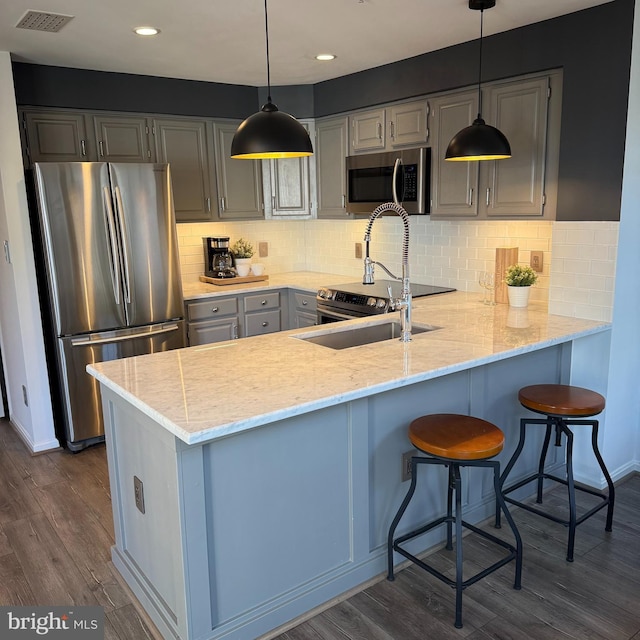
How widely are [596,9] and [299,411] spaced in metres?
2.47

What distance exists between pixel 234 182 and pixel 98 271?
1472mm

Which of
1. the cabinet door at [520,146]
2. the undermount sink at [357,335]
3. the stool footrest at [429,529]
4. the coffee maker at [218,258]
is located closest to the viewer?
the stool footrest at [429,529]

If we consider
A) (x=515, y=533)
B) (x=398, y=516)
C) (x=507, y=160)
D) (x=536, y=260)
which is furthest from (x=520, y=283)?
(x=398, y=516)

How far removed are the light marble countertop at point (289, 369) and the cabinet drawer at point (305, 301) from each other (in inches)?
53.4

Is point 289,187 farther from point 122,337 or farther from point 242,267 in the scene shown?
point 122,337

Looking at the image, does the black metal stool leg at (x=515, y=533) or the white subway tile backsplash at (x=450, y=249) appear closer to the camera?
the black metal stool leg at (x=515, y=533)

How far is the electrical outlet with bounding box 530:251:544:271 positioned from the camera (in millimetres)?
3580

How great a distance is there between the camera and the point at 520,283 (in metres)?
3.37

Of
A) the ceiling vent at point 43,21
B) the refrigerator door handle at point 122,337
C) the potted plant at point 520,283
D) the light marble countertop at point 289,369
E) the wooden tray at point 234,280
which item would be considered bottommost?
the refrigerator door handle at point 122,337

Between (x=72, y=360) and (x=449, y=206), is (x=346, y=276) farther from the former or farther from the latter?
(x=72, y=360)

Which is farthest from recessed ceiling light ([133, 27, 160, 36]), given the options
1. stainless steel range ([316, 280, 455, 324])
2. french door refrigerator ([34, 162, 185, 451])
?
stainless steel range ([316, 280, 455, 324])

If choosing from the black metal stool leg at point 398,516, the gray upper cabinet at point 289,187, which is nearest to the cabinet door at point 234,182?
the gray upper cabinet at point 289,187

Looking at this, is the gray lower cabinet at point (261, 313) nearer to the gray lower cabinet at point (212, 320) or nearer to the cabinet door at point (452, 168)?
the gray lower cabinet at point (212, 320)

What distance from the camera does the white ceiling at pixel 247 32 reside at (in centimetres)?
278
